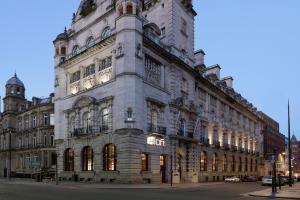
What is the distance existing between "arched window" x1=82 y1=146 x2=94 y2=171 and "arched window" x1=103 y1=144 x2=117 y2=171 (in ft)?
10.8

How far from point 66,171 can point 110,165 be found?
10644 millimetres

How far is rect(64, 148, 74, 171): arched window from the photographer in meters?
53.4

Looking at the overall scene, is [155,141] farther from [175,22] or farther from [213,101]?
[213,101]

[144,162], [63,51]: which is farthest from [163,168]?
[63,51]

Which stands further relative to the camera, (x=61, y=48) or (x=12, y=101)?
(x=12, y=101)

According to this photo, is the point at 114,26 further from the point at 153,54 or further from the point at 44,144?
the point at 44,144

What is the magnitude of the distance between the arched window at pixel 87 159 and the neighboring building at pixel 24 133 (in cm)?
1511

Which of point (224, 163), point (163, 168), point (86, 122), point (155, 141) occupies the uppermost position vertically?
point (86, 122)

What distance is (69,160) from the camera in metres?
54.2

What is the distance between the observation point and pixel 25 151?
79438mm

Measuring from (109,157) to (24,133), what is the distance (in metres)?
41.2

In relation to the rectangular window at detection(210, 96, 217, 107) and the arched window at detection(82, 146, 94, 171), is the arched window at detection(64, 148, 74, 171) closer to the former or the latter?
the arched window at detection(82, 146, 94, 171)

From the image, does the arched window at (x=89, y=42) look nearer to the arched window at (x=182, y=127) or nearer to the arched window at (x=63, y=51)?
the arched window at (x=63, y=51)

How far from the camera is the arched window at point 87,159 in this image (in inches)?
1941
